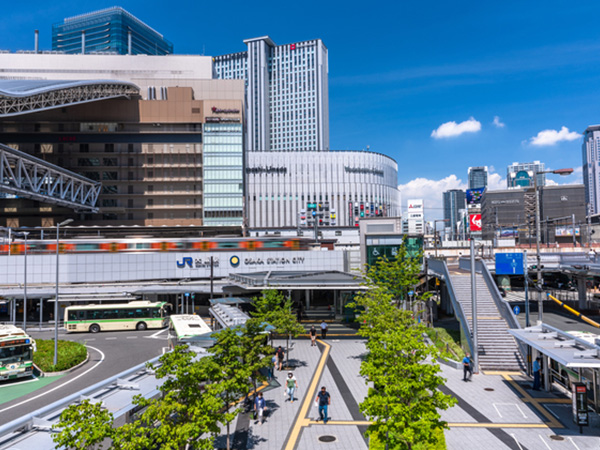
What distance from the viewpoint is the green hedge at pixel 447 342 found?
111 ft

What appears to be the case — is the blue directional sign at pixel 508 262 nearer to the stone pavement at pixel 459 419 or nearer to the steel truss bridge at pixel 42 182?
the stone pavement at pixel 459 419

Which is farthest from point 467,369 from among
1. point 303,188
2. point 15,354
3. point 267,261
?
point 303,188

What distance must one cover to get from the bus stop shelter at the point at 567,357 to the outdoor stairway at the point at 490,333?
3.39 meters

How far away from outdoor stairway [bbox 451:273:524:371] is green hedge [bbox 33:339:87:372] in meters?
28.7

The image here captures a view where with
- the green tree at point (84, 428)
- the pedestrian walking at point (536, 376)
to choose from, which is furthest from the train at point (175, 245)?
the green tree at point (84, 428)

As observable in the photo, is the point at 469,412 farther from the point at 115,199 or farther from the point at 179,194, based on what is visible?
the point at 115,199

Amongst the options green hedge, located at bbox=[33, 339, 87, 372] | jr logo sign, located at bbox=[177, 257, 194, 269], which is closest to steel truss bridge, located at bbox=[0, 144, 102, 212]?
jr logo sign, located at bbox=[177, 257, 194, 269]

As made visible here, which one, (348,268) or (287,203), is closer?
(348,268)

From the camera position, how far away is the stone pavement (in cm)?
1869

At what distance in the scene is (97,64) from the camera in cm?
10462

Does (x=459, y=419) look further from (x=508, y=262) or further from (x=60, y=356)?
(x=60, y=356)

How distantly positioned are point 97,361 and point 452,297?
2887 cm

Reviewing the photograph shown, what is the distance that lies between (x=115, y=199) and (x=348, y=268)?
5198cm

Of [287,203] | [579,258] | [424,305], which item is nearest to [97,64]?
[287,203]
